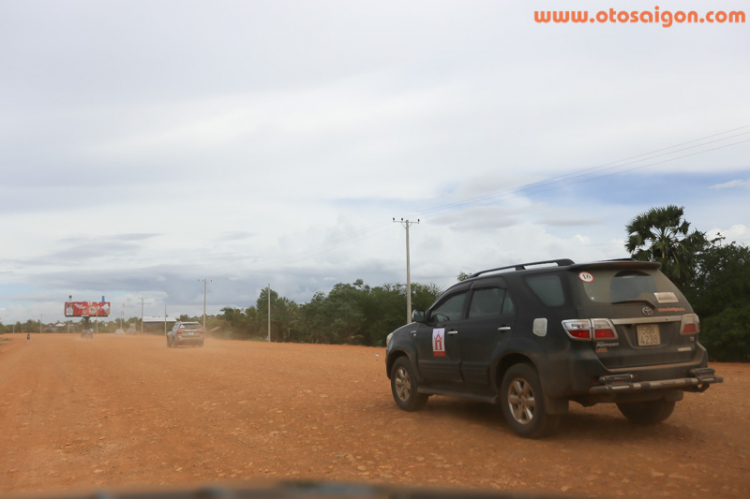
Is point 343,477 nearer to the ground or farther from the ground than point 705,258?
nearer to the ground

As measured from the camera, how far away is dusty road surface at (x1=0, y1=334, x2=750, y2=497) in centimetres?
571

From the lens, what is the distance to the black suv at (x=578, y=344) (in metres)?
6.64

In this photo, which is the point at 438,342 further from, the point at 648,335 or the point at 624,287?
the point at 648,335

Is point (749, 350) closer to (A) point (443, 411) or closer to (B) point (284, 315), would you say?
(A) point (443, 411)

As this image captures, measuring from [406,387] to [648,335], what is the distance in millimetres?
3785

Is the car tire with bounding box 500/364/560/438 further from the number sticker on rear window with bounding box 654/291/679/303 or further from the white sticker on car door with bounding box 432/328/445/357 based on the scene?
the number sticker on rear window with bounding box 654/291/679/303

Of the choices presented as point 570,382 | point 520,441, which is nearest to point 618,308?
point 570,382

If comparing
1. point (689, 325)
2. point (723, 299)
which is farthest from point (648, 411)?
point (723, 299)

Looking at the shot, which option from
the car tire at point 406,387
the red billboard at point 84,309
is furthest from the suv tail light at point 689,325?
the red billboard at point 84,309

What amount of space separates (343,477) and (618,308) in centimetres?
351

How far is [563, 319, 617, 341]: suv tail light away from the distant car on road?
1251 inches

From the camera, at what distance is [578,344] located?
6648 mm

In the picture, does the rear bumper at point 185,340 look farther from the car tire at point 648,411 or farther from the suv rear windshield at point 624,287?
the suv rear windshield at point 624,287

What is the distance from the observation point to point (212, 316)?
108312 mm
